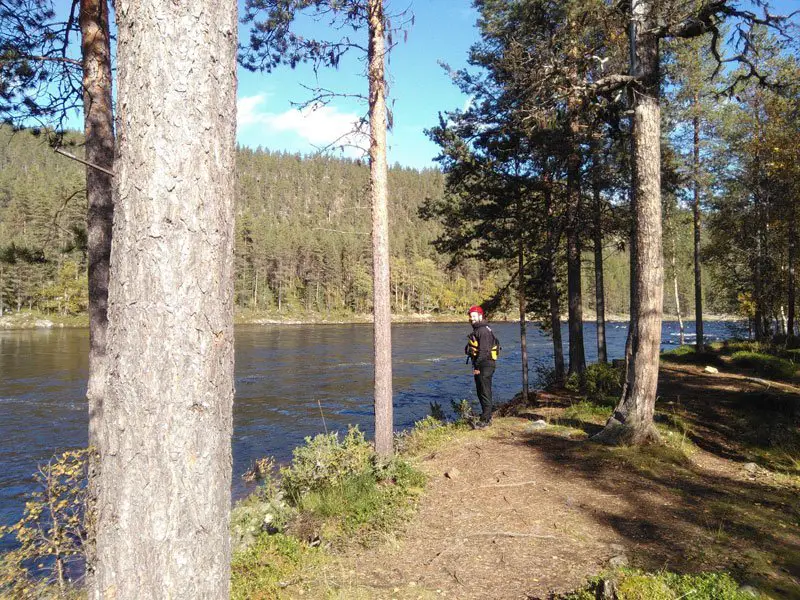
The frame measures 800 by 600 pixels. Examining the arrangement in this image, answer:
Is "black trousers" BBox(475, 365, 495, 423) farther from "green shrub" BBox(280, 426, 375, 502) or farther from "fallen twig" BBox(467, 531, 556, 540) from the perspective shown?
"fallen twig" BBox(467, 531, 556, 540)

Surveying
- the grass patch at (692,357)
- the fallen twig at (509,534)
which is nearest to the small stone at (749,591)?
the fallen twig at (509,534)

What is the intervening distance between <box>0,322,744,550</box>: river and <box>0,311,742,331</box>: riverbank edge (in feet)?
81.7

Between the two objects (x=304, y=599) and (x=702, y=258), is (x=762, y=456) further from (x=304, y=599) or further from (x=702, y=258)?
(x=702, y=258)

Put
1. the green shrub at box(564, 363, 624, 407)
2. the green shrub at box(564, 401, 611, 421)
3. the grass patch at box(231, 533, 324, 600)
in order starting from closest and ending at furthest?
the grass patch at box(231, 533, 324, 600), the green shrub at box(564, 401, 611, 421), the green shrub at box(564, 363, 624, 407)

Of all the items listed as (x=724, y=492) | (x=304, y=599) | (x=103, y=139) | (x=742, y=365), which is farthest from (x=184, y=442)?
(x=742, y=365)

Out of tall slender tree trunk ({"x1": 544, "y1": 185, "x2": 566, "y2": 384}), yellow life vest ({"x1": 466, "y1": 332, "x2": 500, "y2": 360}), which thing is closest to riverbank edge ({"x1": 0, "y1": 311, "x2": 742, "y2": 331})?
tall slender tree trunk ({"x1": 544, "y1": 185, "x2": 566, "y2": 384})

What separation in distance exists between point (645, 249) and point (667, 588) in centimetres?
508

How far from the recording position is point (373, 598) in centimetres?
381

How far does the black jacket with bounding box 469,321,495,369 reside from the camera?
9.00 meters

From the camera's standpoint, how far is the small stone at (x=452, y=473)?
6.65 m

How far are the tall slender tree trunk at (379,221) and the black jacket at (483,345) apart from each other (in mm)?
2447

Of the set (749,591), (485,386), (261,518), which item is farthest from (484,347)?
(749,591)

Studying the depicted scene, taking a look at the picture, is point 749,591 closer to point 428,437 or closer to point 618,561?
point 618,561

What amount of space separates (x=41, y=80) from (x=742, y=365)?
17334 millimetres
